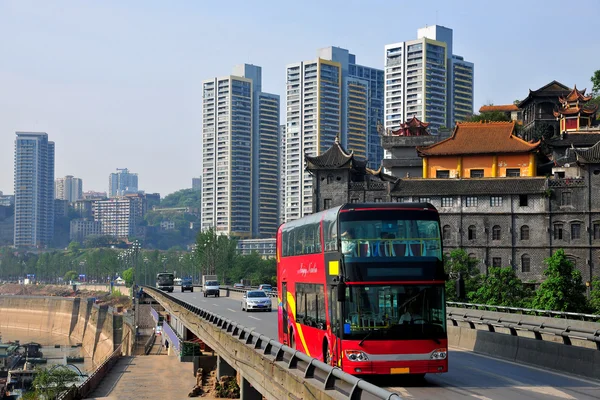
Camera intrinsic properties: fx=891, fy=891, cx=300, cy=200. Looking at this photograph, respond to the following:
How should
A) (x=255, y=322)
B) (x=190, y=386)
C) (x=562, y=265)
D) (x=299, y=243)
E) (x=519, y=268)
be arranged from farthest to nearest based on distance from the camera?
(x=519, y=268)
(x=562, y=265)
(x=190, y=386)
(x=255, y=322)
(x=299, y=243)

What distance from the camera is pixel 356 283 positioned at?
748 inches

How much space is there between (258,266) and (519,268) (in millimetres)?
74122

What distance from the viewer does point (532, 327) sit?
1155 inches

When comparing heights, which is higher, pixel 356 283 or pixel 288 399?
pixel 356 283

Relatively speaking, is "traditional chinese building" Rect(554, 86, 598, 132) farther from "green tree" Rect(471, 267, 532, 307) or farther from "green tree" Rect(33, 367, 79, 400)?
"green tree" Rect(33, 367, 79, 400)

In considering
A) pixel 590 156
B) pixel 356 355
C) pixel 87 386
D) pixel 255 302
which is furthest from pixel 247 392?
pixel 590 156

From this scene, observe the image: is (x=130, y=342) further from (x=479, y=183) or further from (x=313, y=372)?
(x=313, y=372)

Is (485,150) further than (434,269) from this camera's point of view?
Yes

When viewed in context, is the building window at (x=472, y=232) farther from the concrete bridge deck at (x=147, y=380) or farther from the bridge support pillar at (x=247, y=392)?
the bridge support pillar at (x=247, y=392)

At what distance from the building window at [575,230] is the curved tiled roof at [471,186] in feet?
13.2

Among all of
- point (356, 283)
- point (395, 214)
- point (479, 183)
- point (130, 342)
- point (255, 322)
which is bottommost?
point (130, 342)

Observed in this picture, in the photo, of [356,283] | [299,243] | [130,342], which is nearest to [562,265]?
[299,243]

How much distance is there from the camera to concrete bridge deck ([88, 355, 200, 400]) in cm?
4925

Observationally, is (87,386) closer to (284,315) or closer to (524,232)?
(284,315)
